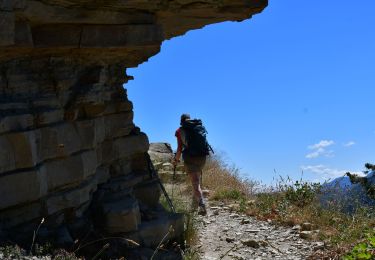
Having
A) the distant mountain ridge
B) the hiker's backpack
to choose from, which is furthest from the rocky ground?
the distant mountain ridge

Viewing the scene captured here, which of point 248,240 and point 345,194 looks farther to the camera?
point 345,194

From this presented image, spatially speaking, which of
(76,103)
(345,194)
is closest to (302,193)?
(345,194)

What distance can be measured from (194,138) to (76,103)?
13.1ft

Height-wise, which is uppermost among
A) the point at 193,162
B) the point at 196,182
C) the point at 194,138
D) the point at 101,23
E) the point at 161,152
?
the point at 101,23

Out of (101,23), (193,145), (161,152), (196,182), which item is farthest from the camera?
(161,152)

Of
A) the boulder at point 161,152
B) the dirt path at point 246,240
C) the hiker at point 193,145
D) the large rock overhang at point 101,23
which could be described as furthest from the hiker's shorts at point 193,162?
the boulder at point 161,152

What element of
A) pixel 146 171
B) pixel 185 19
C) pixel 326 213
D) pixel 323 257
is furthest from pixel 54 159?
pixel 326 213

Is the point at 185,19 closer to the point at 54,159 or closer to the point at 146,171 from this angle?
the point at 146,171

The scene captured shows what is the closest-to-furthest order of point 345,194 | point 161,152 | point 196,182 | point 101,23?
point 101,23, point 196,182, point 345,194, point 161,152

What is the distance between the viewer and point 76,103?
6.32 meters

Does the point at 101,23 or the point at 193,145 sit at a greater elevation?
the point at 101,23

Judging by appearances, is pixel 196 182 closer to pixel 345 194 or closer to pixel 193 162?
pixel 193 162

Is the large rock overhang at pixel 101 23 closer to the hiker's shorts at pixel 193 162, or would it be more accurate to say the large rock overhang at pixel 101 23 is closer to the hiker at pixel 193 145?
the hiker at pixel 193 145

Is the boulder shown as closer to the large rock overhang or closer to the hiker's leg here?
the hiker's leg
